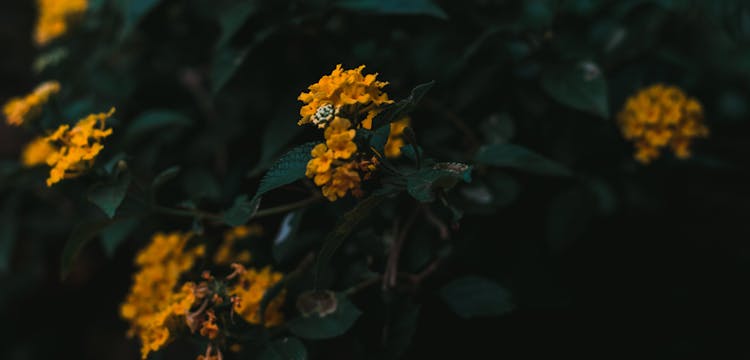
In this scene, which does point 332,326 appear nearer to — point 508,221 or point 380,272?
point 380,272

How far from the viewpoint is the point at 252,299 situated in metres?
1.29

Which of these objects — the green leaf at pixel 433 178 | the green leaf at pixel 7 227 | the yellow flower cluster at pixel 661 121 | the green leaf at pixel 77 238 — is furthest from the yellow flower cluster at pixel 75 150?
the yellow flower cluster at pixel 661 121

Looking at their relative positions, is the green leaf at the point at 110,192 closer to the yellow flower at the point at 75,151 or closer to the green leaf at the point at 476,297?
the yellow flower at the point at 75,151

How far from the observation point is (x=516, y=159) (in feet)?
4.30

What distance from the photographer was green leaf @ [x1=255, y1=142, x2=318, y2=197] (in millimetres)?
1000

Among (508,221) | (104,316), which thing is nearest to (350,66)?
(508,221)

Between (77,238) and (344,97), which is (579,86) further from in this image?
(77,238)

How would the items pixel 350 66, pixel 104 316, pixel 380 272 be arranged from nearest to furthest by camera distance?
pixel 380 272 → pixel 350 66 → pixel 104 316

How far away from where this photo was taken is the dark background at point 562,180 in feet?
5.21

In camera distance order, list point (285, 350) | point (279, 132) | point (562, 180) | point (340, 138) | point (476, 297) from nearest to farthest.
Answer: point (340, 138), point (285, 350), point (476, 297), point (279, 132), point (562, 180)

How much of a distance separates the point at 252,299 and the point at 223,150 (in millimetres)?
703

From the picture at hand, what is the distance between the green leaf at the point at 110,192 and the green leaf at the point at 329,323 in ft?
1.24

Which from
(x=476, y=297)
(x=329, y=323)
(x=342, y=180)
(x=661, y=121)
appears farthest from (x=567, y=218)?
(x=342, y=180)

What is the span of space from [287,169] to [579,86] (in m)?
0.77
